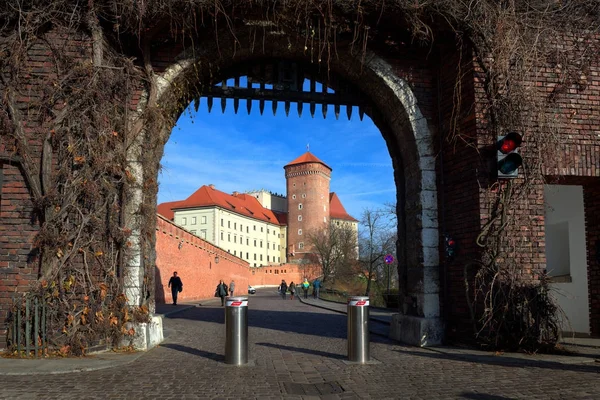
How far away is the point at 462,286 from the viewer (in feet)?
26.8

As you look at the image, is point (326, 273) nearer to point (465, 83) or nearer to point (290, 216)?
point (290, 216)

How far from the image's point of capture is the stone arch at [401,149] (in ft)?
27.4

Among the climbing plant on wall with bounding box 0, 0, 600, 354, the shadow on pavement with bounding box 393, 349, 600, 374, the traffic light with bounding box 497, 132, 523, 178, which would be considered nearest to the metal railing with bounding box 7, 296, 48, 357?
the climbing plant on wall with bounding box 0, 0, 600, 354

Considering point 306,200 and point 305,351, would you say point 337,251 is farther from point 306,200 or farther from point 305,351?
point 305,351

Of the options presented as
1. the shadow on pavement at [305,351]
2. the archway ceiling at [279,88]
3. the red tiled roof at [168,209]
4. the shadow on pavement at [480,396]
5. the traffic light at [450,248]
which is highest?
the red tiled roof at [168,209]

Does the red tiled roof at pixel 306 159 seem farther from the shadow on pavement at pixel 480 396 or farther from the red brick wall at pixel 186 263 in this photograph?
the shadow on pavement at pixel 480 396

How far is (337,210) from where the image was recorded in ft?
349

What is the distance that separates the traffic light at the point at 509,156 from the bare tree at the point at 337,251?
154ft

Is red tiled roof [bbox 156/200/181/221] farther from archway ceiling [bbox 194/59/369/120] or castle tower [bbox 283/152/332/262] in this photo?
archway ceiling [bbox 194/59/369/120]

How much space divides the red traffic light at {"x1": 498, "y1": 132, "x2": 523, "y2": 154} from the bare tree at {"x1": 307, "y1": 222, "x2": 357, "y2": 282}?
154 feet

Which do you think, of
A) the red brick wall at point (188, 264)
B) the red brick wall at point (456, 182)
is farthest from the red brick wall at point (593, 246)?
the red brick wall at point (188, 264)

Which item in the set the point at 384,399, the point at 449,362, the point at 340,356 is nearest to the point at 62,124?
the point at 340,356

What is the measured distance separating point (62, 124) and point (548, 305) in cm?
716

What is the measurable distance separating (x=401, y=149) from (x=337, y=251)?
5350 cm
